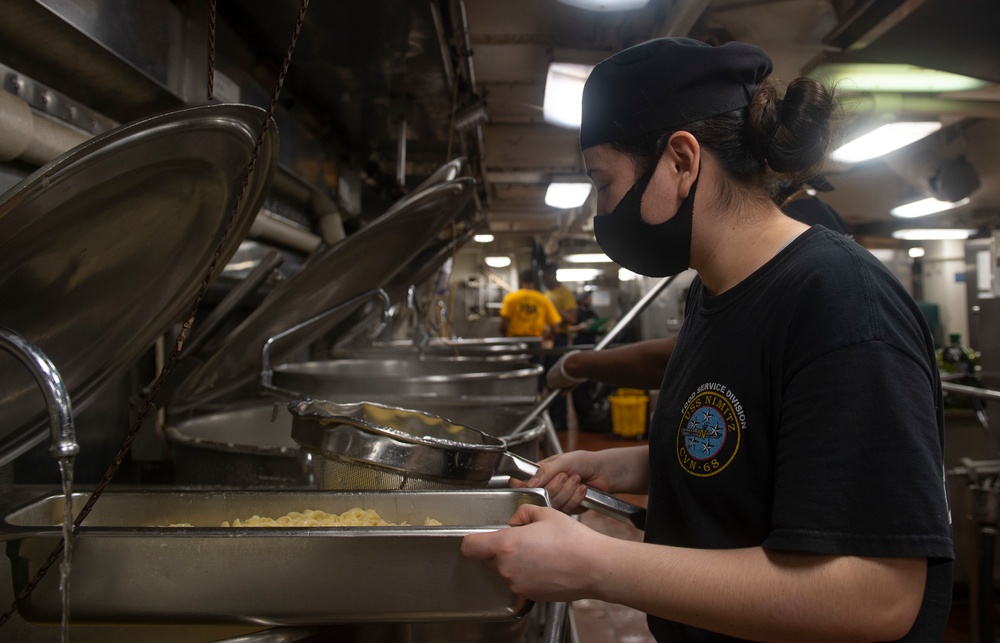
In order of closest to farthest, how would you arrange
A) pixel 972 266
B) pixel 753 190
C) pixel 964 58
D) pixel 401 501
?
pixel 753 190 → pixel 401 501 → pixel 964 58 → pixel 972 266

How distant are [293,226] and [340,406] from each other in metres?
2.25

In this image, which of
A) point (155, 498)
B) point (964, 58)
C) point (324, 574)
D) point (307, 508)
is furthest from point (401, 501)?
point (964, 58)

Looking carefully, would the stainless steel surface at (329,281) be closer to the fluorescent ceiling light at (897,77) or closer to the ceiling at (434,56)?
the ceiling at (434,56)

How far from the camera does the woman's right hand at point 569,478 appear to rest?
1177mm

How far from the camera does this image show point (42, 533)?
0.81 m

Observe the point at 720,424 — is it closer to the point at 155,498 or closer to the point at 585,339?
the point at 155,498

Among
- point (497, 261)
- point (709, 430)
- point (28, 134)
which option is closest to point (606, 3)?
point (28, 134)

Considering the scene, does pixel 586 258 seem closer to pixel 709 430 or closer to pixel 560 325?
pixel 560 325

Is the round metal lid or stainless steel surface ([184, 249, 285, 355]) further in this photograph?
stainless steel surface ([184, 249, 285, 355])

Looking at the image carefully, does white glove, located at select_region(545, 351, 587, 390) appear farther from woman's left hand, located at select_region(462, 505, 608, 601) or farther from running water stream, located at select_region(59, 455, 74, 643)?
running water stream, located at select_region(59, 455, 74, 643)

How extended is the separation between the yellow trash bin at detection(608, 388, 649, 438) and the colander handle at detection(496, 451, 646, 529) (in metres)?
6.13

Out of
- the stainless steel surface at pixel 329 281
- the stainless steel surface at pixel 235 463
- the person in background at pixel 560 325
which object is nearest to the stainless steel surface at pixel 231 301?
the stainless steel surface at pixel 329 281

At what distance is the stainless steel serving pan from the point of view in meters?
1.04

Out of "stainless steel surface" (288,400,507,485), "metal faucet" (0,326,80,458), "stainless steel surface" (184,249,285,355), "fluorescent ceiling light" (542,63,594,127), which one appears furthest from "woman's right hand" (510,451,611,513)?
"fluorescent ceiling light" (542,63,594,127)
